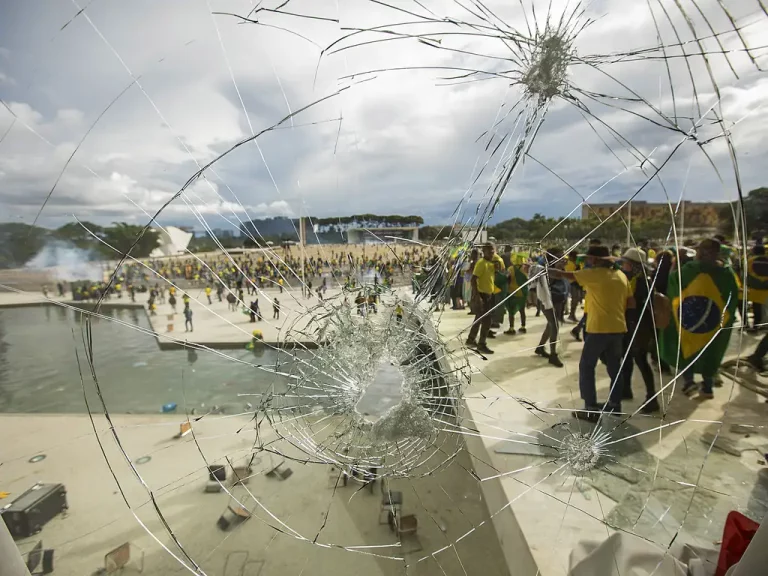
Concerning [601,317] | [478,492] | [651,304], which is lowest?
[478,492]

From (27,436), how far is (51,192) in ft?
12.2

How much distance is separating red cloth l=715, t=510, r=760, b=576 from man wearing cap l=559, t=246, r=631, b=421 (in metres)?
1.00

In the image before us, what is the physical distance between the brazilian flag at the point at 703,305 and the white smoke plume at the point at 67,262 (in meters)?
3.54

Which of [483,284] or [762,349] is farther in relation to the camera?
[483,284]

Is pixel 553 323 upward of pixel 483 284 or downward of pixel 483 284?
downward

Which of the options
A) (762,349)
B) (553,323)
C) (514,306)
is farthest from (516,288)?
(762,349)

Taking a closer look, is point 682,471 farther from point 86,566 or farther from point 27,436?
point 27,436

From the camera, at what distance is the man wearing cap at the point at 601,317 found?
6.61 ft

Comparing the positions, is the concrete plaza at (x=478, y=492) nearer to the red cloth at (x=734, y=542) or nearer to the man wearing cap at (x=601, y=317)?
the man wearing cap at (x=601, y=317)

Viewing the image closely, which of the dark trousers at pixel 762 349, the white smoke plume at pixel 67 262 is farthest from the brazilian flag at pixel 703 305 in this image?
the white smoke plume at pixel 67 262

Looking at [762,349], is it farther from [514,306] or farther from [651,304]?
[514,306]

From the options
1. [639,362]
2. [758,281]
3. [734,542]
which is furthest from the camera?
[639,362]

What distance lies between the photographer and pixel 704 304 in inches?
71.7

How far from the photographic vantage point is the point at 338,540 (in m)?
2.17
